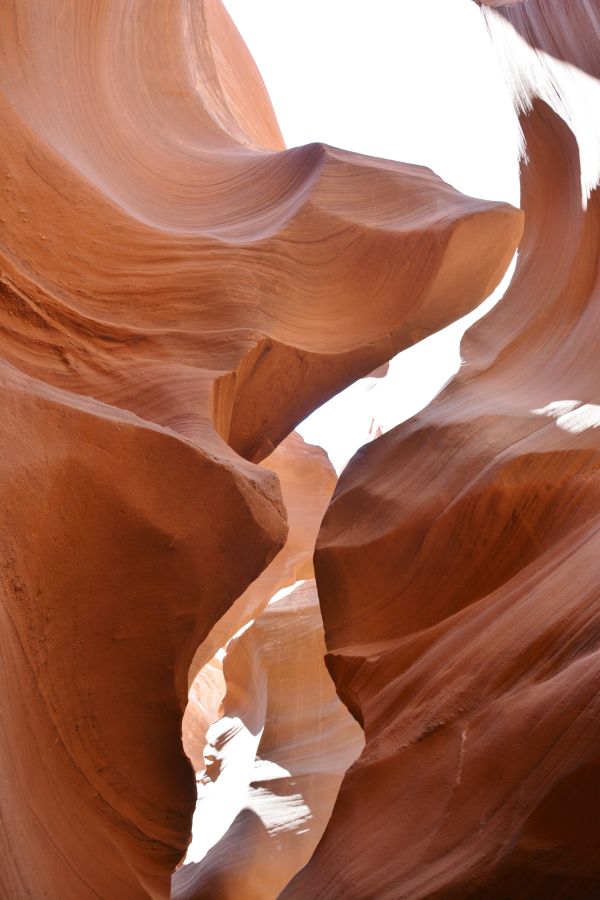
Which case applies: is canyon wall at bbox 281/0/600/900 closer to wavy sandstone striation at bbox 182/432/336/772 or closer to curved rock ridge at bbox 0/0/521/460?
curved rock ridge at bbox 0/0/521/460

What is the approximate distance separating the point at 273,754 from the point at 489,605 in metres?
3.71

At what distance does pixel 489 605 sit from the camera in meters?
3.83

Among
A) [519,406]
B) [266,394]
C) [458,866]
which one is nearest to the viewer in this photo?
[458,866]

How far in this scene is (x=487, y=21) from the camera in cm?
583

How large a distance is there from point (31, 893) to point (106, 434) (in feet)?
4.72

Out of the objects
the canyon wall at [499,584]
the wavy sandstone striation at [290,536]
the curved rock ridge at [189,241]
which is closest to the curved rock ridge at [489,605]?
the canyon wall at [499,584]

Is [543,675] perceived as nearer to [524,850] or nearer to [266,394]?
[524,850]

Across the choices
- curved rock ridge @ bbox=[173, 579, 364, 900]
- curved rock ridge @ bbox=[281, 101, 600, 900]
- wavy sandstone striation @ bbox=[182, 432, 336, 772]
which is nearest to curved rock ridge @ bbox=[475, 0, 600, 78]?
curved rock ridge @ bbox=[281, 101, 600, 900]

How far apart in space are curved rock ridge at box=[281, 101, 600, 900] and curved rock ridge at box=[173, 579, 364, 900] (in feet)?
6.79

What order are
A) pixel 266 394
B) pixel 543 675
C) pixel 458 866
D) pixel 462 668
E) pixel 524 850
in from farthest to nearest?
pixel 266 394 < pixel 462 668 < pixel 543 675 < pixel 458 866 < pixel 524 850

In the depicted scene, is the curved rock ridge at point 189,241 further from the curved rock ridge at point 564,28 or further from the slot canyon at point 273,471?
the curved rock ridge at point 564,28

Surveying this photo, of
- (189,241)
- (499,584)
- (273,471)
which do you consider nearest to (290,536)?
(273,471)

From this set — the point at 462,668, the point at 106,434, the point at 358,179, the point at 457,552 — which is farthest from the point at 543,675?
the point at 358,179

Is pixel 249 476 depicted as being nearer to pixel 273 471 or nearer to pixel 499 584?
pixel 273 471
